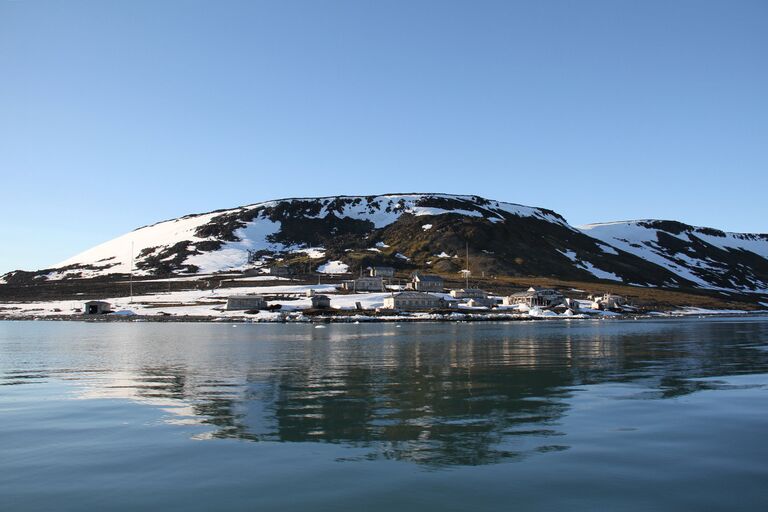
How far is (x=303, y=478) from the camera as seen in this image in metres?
15.5

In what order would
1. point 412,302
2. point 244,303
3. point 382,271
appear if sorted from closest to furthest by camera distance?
point 244,303 → point 412,302 → point 382,271

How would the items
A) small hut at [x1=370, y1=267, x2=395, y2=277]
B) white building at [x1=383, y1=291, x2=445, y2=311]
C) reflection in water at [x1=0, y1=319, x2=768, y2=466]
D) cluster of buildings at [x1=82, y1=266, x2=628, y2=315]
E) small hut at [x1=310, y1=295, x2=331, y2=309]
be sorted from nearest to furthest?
reflection in water at [x1=0, y1=319, x2=768, y2=466], small hut at [x1=310, y1=295, x2=331, y2=309], cluster of buildings at [x1=82, y1=266, x2=628, y2=315], white building at [x1=383, y1=291, x2=445, y2=311], small hut at [x1=370, y1=267, x2=395, y2=277]

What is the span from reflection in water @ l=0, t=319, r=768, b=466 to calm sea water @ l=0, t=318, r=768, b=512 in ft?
0.49

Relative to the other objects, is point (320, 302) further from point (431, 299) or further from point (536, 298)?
point (536, 298)

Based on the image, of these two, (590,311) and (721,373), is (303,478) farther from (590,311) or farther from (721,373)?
(590,311)

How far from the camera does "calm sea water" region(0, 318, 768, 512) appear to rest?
46.7ft

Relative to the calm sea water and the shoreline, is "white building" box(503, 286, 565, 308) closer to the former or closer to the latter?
the shoreline

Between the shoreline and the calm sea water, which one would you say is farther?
the shoreline

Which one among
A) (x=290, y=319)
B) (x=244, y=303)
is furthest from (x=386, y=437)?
(x=244, y=303)

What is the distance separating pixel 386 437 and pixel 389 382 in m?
13.2

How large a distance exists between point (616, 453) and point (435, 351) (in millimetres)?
35148

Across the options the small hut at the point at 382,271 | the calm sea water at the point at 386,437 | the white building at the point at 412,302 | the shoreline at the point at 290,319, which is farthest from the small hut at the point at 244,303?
the calm sea water at the point at 386,437

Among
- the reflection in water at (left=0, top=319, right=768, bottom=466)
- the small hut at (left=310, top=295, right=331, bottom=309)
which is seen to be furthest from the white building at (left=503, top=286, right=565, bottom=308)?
the reflection in water at (left=0, top=319, right=768, bottom=466)

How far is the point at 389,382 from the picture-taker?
32906 mm
